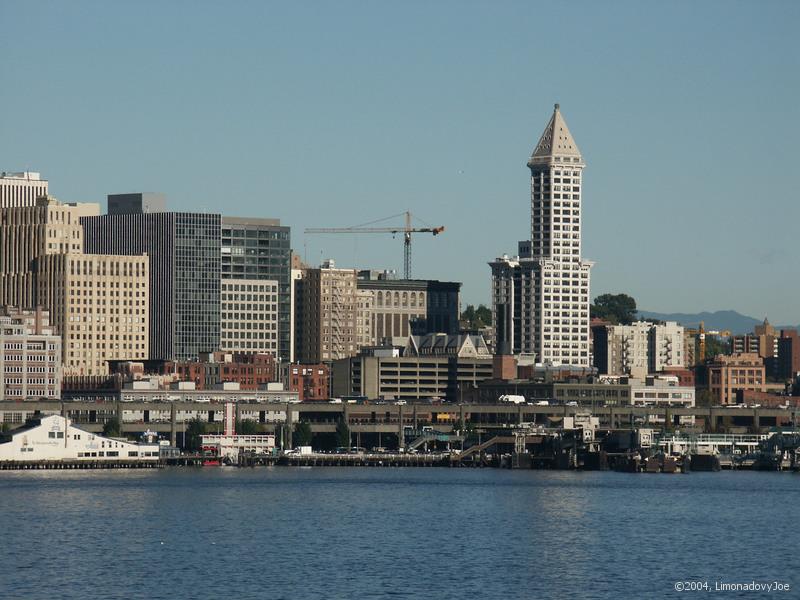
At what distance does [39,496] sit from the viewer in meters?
194

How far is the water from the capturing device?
4838 inches

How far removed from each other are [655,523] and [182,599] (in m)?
61.2

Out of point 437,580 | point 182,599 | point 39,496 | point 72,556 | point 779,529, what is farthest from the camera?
point 39,496

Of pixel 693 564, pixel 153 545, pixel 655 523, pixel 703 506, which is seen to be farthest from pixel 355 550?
pixel 703 506

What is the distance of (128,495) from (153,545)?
53782 mm

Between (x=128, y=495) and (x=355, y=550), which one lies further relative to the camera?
(x=128, y=495)

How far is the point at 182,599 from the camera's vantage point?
117 m

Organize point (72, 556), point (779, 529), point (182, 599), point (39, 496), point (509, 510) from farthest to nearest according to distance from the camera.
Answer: point (39, 496) < point (509, 510) < point (779, 529) < point (72, 556) < point (182, 599)

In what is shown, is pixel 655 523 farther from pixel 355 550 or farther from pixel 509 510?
pixel 355 550

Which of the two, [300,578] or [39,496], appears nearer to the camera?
[300,578]

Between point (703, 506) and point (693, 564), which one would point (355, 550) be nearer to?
point (693, 564)

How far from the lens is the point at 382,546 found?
5709 inches

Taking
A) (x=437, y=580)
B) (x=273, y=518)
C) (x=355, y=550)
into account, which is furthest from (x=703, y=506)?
(x=437, y=580)

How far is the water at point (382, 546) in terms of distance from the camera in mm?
122875
